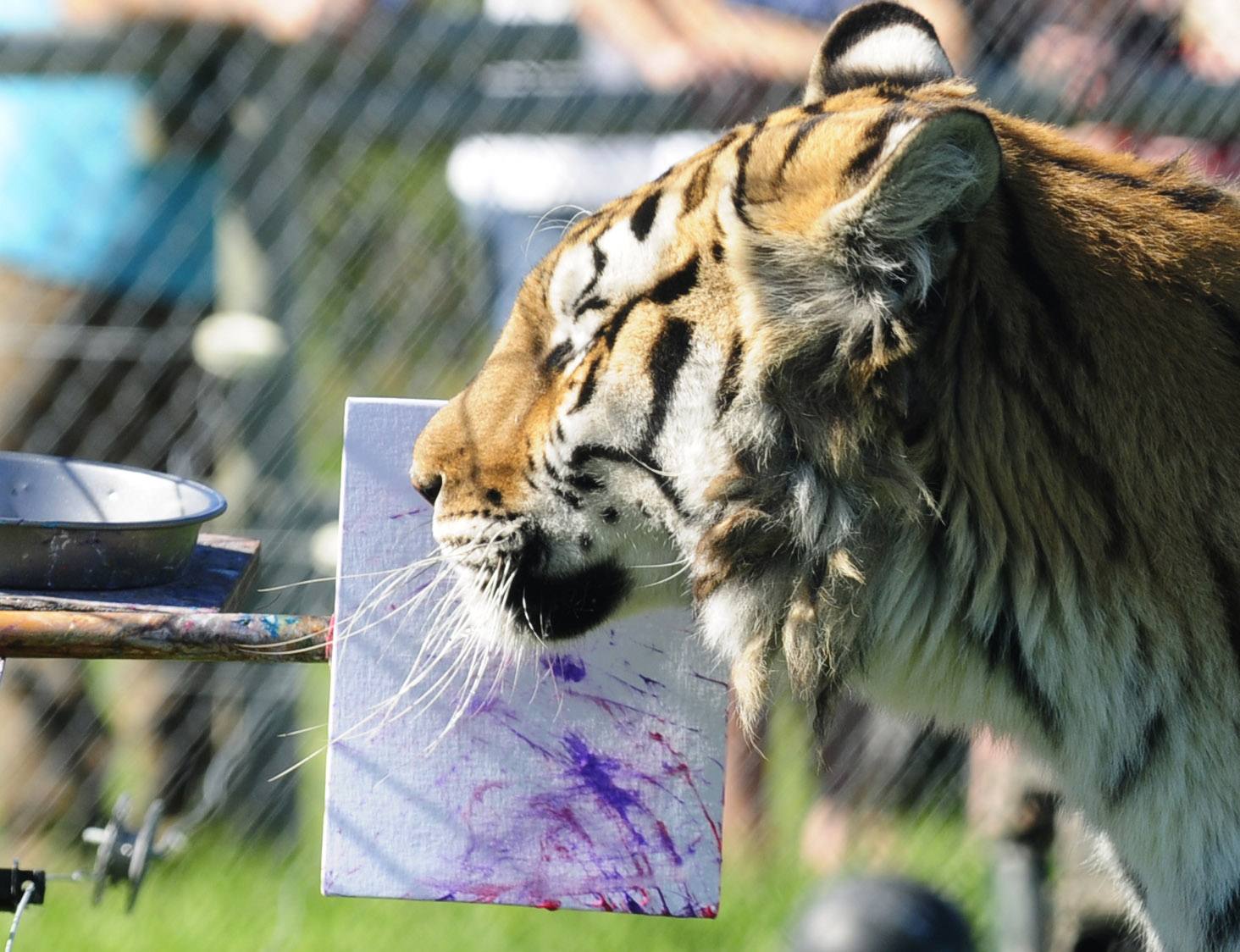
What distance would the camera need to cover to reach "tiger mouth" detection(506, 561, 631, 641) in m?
1.73

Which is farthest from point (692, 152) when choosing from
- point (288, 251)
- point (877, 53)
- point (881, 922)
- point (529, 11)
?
point (881, 922)

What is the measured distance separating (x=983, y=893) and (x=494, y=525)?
7.89 feet

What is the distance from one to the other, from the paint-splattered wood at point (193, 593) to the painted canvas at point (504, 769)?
0.16 m

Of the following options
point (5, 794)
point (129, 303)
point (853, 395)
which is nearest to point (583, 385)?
point (853, 395)

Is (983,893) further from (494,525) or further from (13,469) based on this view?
(13,469)

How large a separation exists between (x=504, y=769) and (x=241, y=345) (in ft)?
7.54

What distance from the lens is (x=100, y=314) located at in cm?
389

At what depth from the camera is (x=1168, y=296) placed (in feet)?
5.21

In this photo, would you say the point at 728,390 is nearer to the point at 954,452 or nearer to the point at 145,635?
the point at 954,452

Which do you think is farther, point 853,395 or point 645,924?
point 645,924

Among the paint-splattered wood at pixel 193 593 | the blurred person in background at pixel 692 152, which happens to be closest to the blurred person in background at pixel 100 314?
the blurred person in background at pixel 692 152

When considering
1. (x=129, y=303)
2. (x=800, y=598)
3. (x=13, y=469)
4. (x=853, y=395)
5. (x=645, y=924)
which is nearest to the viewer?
(x=853, y=395)

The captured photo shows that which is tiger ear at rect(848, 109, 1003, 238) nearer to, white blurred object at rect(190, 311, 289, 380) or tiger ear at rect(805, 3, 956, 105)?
tiger ear at rect(805, 3, 956, 105)

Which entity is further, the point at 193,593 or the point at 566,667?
the point at 566,667
